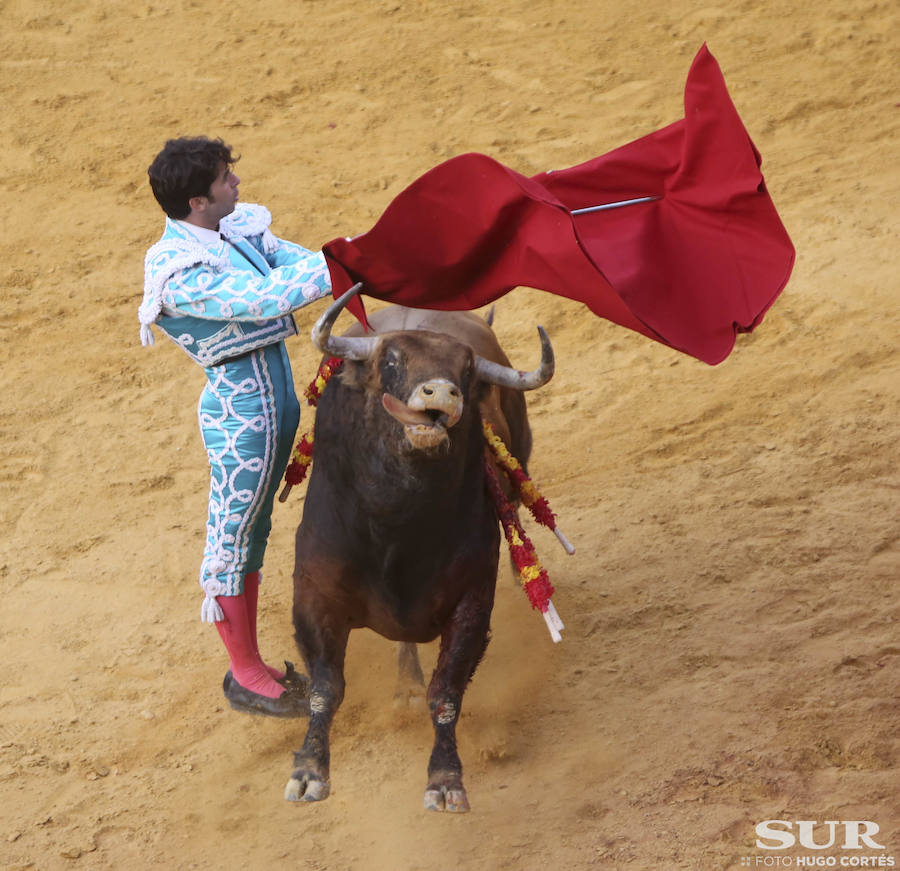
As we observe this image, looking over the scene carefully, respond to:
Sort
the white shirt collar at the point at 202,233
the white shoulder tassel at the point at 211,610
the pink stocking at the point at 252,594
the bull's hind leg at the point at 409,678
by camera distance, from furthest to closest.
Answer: the bull's hind leg at the point at 409,678 < the pink stocking at the point at 252,594 < the white shoulder tassel at the point at 211,610 < the white shirt collar at the point at 202,233

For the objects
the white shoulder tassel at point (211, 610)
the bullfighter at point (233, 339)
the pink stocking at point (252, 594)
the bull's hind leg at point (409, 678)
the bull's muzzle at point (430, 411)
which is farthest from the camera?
the bull's hind leg at point (409, 678)

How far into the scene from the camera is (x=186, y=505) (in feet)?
22.1

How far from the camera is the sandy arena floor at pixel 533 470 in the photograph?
14.9 ft

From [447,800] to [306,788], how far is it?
45 centimetres

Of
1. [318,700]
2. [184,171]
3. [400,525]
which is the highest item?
[184,171]

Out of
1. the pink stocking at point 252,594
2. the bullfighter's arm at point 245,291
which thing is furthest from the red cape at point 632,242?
the pink stocking at point 252,594

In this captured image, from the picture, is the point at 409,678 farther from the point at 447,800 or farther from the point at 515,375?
the point at 515,375

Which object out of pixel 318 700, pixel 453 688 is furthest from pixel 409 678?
pixel 318 700

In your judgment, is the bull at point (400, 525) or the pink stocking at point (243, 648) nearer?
the bull at point (400, 525)

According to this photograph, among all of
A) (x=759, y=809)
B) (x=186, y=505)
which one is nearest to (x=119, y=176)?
(x=186, y=505)

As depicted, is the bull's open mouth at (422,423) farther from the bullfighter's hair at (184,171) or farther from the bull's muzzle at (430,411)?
the bullfighter's hair at (184,171)

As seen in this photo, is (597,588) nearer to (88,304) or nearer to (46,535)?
(46,535)

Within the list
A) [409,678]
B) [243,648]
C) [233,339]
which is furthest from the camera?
[409,678]

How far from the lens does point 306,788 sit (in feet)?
13.1
